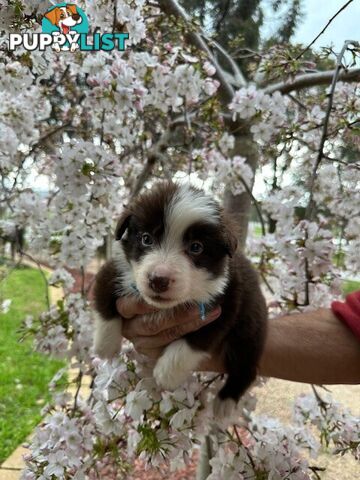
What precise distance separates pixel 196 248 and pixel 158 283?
0.31 m

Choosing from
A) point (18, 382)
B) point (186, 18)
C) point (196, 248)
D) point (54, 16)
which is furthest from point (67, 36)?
point (18, 382)

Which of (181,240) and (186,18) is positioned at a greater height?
(186,18)

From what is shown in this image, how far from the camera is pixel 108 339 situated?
1.94m

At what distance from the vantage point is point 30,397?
504 cm

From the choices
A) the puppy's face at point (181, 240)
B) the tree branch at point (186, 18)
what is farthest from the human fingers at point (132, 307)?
the tree branch at point (186, 18)

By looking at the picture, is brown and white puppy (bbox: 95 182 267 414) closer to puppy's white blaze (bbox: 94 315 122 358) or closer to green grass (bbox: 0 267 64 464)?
puppy's white blaze (bbox: 94 315 122 358)

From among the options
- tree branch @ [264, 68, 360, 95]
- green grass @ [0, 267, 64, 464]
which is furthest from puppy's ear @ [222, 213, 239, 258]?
green grass @ [0, 267, 64, 464]

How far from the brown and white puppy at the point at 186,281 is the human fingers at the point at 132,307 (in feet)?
0.16

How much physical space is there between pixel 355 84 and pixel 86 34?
5.67 ft

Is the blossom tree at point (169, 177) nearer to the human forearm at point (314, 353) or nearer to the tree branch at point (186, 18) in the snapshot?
the tree branch at point (186, 18)

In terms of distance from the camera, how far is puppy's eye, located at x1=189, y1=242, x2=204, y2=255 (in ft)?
5.65

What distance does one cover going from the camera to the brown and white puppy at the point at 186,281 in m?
1.62

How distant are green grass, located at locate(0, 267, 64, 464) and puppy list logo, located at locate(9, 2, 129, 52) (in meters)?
1.88

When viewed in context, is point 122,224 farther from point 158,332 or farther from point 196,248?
point 158,332
